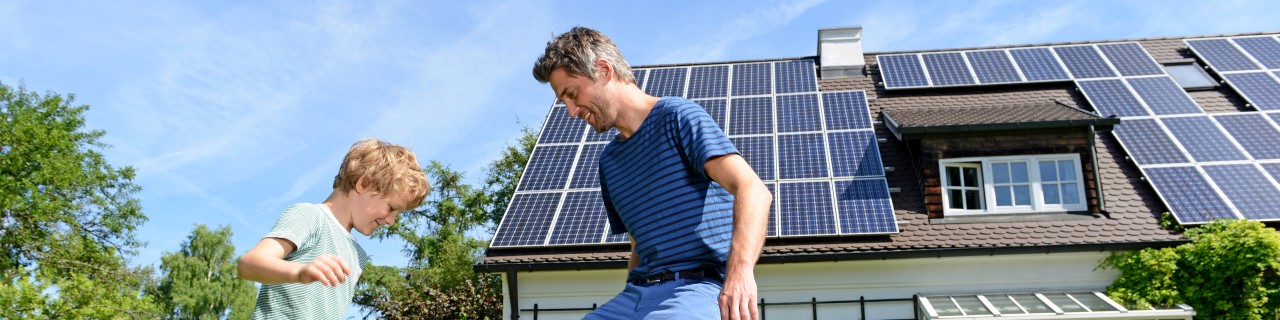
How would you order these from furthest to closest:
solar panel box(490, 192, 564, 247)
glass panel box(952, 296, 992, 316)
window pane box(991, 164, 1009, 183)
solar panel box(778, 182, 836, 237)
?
window pane box(991, 164, 1009, 183) < solar panel box(490, 192, 564, 247) < solar panel box(778, 182, 836, 237) < glass panel box(952, 296, 992, 316)

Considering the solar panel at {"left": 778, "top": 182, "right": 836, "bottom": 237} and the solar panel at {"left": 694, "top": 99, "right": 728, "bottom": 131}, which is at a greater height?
the solar panel at {"left": 694, "top": 99, "right": 728, "bottom": 131}

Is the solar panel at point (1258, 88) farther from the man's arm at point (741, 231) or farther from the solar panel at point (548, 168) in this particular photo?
the man's arm at point (741, 231)

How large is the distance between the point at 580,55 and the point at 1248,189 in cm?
1058

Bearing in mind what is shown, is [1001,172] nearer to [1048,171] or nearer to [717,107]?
[1048,171]

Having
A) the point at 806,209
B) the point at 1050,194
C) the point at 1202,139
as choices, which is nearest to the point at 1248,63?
the point at 1202,139

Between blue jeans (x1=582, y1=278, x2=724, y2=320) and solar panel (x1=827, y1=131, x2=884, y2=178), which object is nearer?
blue jeans (x1=582, y1=278, x2=724, y2=320)

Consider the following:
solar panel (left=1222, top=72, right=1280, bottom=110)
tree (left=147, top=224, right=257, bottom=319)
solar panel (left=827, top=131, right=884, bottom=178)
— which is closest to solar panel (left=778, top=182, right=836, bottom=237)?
solar panel (left=827, top=131, right=884, bottom=178)

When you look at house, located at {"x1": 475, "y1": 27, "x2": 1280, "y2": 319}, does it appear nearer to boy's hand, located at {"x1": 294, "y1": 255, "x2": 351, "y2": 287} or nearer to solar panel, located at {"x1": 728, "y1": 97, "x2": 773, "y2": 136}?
solar panel, located at {"x1": 728, "y1": 97, "x2": 773, "y2": 136}

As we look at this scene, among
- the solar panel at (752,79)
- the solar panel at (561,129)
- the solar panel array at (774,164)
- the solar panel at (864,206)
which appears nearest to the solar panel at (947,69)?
the solar panel array at (774,164)

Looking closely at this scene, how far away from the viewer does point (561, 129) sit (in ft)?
46.8

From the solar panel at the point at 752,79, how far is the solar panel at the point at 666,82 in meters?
0.87

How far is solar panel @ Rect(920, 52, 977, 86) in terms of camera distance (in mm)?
14242

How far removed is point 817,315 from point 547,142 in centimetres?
494

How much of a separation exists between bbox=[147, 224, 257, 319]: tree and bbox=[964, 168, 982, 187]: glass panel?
1396 inches
